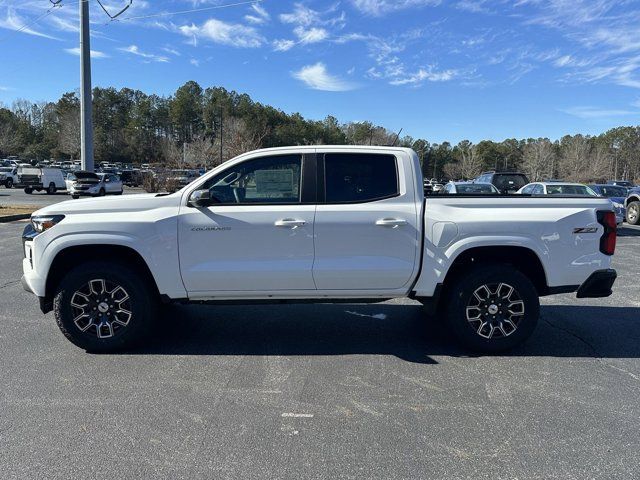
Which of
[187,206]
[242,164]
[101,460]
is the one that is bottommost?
[101,460]

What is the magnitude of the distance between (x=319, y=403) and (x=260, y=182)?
2.21 meters

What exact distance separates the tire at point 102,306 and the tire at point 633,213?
1981cm

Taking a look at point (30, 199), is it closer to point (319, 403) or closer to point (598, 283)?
point (319, 403)

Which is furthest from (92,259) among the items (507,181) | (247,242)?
(507,181)

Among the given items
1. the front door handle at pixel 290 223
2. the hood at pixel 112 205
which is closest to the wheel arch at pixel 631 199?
the front door handle at pixel 290 223

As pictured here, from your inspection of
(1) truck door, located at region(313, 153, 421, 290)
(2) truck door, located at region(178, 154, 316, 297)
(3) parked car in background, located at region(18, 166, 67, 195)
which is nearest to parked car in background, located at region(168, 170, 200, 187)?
(3) parked car in background, located at region(18, 166, 67, 195)

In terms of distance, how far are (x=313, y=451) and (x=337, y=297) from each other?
193cm

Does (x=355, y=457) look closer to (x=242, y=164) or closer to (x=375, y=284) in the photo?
(x=375, y=284)

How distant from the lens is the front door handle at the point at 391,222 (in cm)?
467

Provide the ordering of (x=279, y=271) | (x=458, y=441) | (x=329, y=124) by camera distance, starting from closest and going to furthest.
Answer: (x=458, y=441) → (x=279, y=271) → (x=329, y=124)

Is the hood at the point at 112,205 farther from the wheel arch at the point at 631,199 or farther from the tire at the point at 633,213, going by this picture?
the wheel arch at the point at 631,199

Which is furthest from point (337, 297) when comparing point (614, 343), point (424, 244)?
point (614, 343)

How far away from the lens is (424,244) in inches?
187

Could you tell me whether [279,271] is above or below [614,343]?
above
